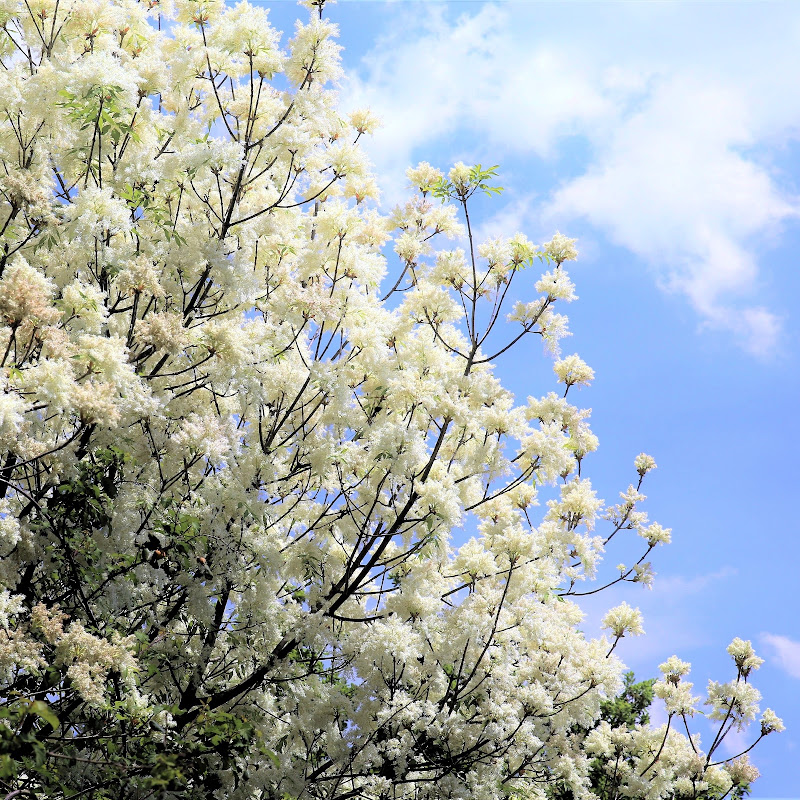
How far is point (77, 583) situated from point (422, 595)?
2.98 metres

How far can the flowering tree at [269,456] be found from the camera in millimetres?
6406

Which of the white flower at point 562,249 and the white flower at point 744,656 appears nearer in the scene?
the white flower at point 562,249

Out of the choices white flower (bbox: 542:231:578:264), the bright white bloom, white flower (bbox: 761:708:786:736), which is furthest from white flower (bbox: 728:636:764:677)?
white flower (bbox: 542:231:578:264)

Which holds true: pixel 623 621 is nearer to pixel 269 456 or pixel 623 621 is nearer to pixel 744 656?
pixel 744 656

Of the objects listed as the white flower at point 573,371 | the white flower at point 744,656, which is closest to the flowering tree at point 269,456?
the white flower at point 573,371

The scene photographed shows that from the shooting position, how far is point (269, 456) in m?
7.26

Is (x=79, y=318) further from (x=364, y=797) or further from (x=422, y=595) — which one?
(x=364, y=797)

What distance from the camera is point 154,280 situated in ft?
21.2

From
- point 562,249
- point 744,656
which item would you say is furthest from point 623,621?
point 562,249

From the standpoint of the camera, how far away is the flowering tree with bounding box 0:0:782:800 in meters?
6.41

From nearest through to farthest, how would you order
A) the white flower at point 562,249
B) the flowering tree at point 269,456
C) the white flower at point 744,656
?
the flowering tree at point 269,456, the white flower at point 562,249, the white flower at point 744,656

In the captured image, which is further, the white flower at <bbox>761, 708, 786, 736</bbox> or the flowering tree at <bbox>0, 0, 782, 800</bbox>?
the white flower at <bbox>761, 708, 786, 736</bbox>

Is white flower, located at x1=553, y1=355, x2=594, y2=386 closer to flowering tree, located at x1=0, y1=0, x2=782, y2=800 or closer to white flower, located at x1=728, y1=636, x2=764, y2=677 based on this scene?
flowering tree, located at x1=0, y1=0, x2=782, y2=800

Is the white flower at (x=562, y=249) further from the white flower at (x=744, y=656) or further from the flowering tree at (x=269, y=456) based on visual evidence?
the white flower at (x=744, y=656)
